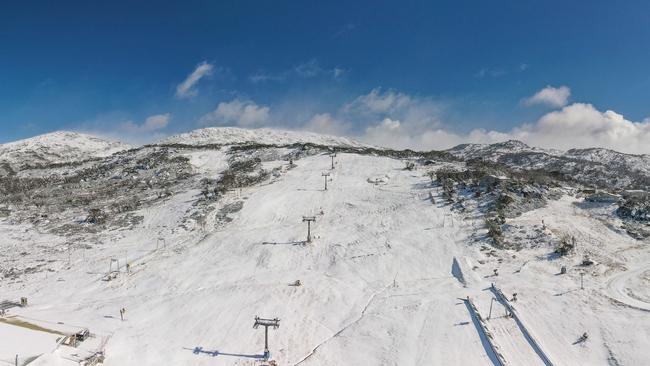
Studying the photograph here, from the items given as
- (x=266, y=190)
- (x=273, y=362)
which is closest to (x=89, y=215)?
(x=266, y=190)

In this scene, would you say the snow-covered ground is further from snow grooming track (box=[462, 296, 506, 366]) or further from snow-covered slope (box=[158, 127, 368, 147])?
snow-covered slope (box=[158, 127, 368, 147])

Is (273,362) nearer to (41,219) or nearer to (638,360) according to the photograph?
(638,360)

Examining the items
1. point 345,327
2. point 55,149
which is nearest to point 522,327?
point 345,327

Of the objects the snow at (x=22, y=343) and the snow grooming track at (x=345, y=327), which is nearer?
the snow at (x=22, y=343)

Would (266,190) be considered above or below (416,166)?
below

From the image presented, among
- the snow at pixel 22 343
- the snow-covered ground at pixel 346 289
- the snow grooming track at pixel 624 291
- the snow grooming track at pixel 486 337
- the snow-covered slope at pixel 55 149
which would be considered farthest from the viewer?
the snow-covered slope at pixel 55 149

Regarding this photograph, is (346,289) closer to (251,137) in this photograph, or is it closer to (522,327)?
(522,327)

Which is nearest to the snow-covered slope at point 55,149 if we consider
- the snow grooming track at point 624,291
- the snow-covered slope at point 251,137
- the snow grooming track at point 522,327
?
the snow-covered slope at point 251,137

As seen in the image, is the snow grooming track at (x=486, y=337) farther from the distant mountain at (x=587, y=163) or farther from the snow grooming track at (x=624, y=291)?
the distant mountain at (x=587, y=163)
